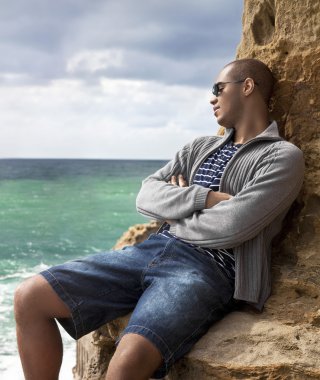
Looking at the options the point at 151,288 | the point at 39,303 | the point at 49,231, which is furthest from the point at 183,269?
the point at 49,231

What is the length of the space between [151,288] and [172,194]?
22.7 inches

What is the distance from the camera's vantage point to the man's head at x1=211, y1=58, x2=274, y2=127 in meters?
3.70

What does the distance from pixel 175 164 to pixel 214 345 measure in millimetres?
1227

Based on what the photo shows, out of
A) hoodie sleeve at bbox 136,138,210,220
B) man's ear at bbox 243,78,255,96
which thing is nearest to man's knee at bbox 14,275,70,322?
hoodie sleeve at bbox 136,138,210,220

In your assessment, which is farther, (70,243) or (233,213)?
(70,243)

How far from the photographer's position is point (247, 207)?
3.21 meters

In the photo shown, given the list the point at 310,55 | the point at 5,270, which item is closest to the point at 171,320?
the point at 310,55

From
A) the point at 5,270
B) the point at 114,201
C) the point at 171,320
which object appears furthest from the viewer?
the point at 114,201

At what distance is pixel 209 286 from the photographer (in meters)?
3.24

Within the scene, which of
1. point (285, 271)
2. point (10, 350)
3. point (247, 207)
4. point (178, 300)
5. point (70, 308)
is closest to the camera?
point (178, 300)

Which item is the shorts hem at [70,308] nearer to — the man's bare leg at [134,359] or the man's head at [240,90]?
the man's bare leg at [134,359]

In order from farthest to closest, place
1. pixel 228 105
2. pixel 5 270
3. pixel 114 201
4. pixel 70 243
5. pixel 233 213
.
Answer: pixel 114 201
pixel 70 243
pixel 5 270
pixel 228 105
pixel 233 213

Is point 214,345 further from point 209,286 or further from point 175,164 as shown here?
point 175,164

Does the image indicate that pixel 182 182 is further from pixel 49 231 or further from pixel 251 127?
pixel 49 231
